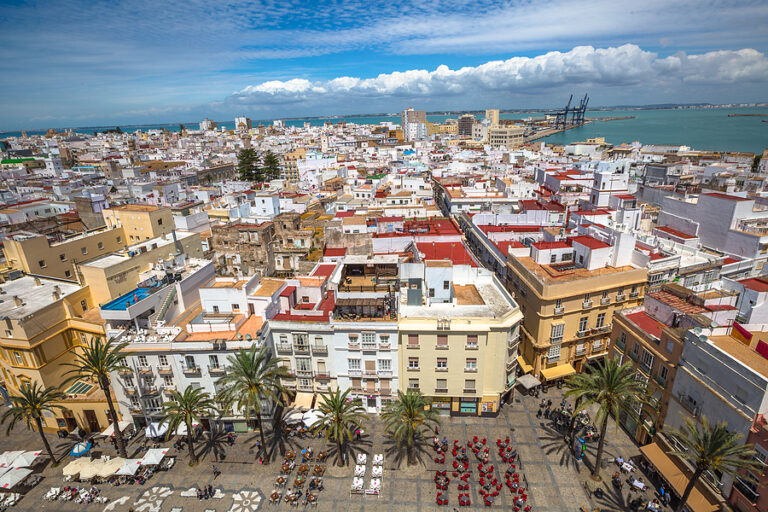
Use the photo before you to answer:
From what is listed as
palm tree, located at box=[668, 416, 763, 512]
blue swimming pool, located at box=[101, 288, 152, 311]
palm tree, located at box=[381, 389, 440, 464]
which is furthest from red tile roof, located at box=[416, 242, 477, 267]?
blue swimming pool, located at box=[101, 288, 152, 311]

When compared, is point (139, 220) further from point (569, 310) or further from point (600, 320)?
point (600, 320)

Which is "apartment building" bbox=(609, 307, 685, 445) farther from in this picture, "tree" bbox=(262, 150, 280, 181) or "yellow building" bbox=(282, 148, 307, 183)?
"yellow building" bbox=(282, 148, 307, 183)

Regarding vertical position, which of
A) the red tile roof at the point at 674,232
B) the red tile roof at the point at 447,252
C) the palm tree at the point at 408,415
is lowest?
the palm tree at the point at 408,415

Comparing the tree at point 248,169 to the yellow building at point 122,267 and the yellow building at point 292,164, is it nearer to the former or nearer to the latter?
the yellow building at point 292,164

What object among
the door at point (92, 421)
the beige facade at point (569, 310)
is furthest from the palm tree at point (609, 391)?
the door at point (92, 421)

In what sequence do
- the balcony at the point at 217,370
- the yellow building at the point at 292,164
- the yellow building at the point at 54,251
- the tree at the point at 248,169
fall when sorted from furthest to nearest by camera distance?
the yellow building at the point at 292,164, the tree at the point at 248,169, the yellow building at the point at 54,251, the balcony at the point at 217,370

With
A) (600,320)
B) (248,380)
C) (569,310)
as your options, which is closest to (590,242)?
(600,320)
